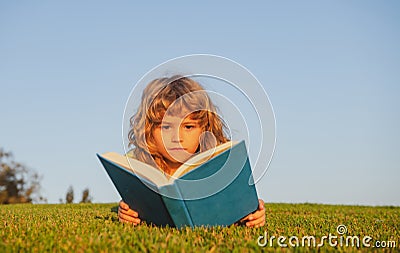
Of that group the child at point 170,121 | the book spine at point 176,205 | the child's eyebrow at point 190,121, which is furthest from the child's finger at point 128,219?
the child's eyebrow at point 190,121

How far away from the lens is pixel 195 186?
7.93 ft

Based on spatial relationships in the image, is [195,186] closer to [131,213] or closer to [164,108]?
[131,213]

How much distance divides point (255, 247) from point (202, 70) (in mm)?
1546

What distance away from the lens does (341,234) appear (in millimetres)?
2705

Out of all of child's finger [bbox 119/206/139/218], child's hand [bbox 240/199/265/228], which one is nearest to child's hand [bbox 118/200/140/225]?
child's finger [bbox 119/206/139/218]

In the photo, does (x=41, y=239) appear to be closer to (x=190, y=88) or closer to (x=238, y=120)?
(x=238, y=120)

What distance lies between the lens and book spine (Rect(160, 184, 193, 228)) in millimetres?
2334

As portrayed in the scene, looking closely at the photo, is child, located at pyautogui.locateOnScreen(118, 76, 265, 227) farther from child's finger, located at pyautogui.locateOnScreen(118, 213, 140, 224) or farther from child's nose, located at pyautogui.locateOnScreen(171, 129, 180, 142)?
child's finger, located at pyautogui.locateOnScreen(118, 213, 140, 224)

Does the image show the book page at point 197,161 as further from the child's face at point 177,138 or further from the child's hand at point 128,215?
the child's face at point 177,138

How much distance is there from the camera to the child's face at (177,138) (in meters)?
3.37

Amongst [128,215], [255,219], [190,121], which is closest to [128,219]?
[128,215]

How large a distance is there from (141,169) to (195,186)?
1.18ft

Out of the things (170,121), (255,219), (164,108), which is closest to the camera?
(255,219)

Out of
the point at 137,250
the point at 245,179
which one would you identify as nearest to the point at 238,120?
the point at 245,179
